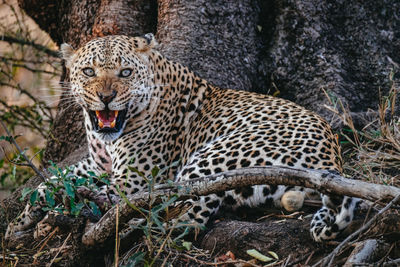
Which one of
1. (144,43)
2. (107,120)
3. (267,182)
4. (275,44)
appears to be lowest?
(107,120)

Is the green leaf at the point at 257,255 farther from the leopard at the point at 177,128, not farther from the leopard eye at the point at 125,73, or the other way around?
the leopard eye at the point at 125,73

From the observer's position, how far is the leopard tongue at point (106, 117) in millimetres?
5477

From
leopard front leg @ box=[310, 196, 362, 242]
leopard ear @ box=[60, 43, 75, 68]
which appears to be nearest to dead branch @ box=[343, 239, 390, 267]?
leopard front leg @ box=[310, 196, 362, 242]

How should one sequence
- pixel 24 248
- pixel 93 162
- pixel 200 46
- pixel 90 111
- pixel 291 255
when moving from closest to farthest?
pixel 291 255, pixel 24 248, pixel 90 111, pixel 93 162, pixel 200 46

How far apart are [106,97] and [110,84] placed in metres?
0.14

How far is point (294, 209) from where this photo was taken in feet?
14.8

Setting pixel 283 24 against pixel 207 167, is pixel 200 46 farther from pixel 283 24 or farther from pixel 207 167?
pixel 207 167

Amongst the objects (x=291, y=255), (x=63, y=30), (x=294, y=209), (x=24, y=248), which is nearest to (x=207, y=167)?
(x=294, y=209)

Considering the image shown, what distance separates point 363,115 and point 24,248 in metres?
3.73

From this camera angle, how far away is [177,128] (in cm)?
598

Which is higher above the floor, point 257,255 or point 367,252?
point 367,252

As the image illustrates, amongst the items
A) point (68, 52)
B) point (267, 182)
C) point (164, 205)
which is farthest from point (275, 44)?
point (164, 205)

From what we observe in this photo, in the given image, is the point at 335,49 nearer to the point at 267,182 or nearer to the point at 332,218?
the point at 332,218

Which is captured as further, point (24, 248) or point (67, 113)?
point (67, 113)
